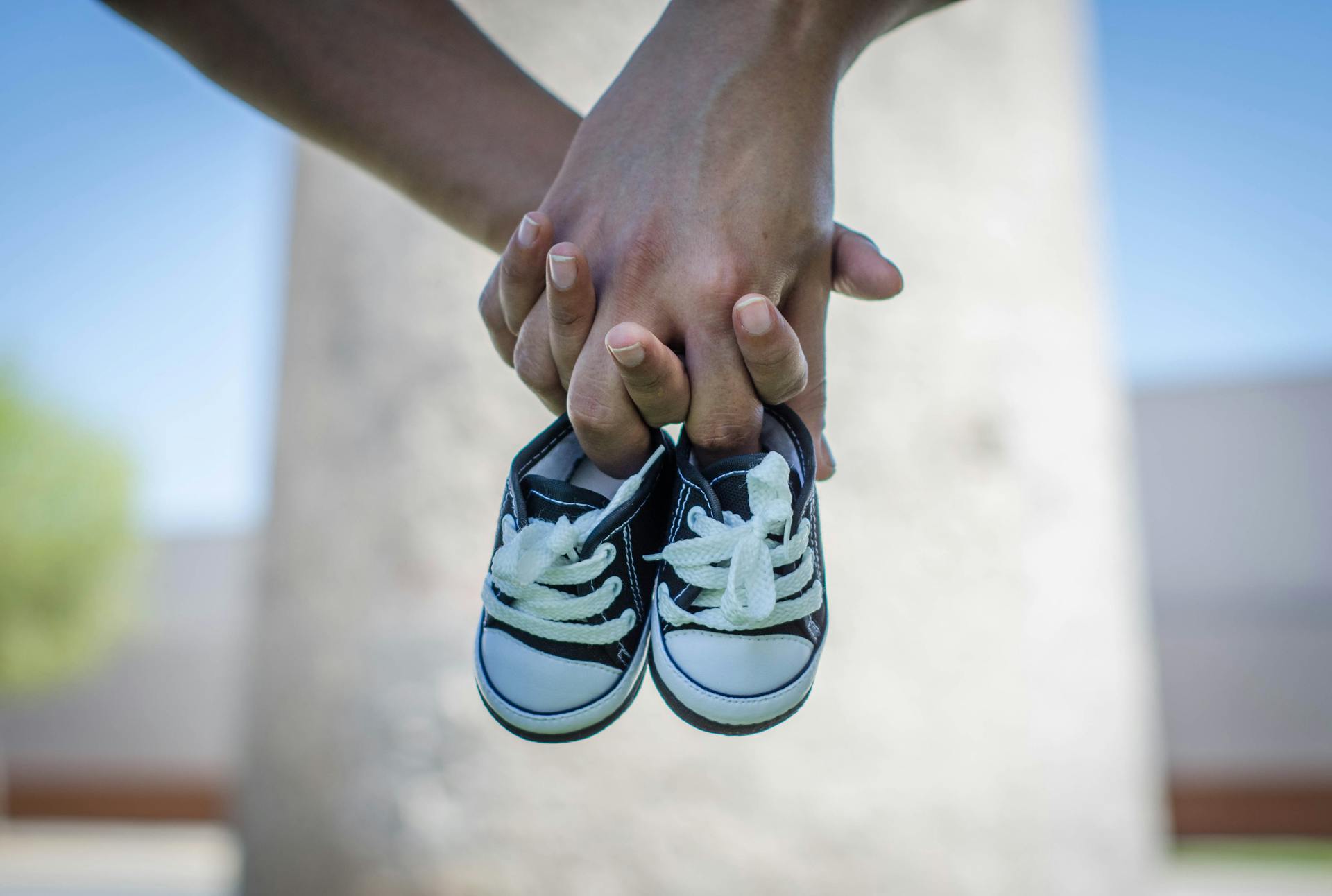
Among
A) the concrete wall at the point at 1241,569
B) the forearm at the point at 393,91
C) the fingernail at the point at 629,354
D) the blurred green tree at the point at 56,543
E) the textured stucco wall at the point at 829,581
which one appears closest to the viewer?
the fingernail at the point at 629,354

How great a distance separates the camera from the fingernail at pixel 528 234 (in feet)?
2.89

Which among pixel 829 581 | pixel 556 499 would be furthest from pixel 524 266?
pixel 829 581

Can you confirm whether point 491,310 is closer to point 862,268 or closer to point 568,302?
point 568,302

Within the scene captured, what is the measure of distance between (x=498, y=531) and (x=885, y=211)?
2005mm

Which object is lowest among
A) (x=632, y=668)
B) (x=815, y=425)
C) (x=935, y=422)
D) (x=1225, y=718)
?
(x=1225, y=718)

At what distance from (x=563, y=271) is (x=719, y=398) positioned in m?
0.19

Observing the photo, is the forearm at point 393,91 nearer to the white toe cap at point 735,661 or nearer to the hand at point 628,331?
the hand at point 628,331

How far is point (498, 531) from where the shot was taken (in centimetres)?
94

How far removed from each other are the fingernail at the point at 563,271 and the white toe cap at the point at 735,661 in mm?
336

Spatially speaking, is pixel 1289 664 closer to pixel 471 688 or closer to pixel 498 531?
pixel 471 688

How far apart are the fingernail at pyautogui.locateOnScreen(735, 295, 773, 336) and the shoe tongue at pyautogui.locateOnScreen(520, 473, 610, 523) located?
0.25m

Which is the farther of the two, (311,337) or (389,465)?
(311,337)

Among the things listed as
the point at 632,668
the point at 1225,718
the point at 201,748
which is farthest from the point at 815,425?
the point at 201,748

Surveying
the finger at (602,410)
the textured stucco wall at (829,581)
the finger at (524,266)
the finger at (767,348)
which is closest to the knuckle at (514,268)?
the finger at (524,266)
